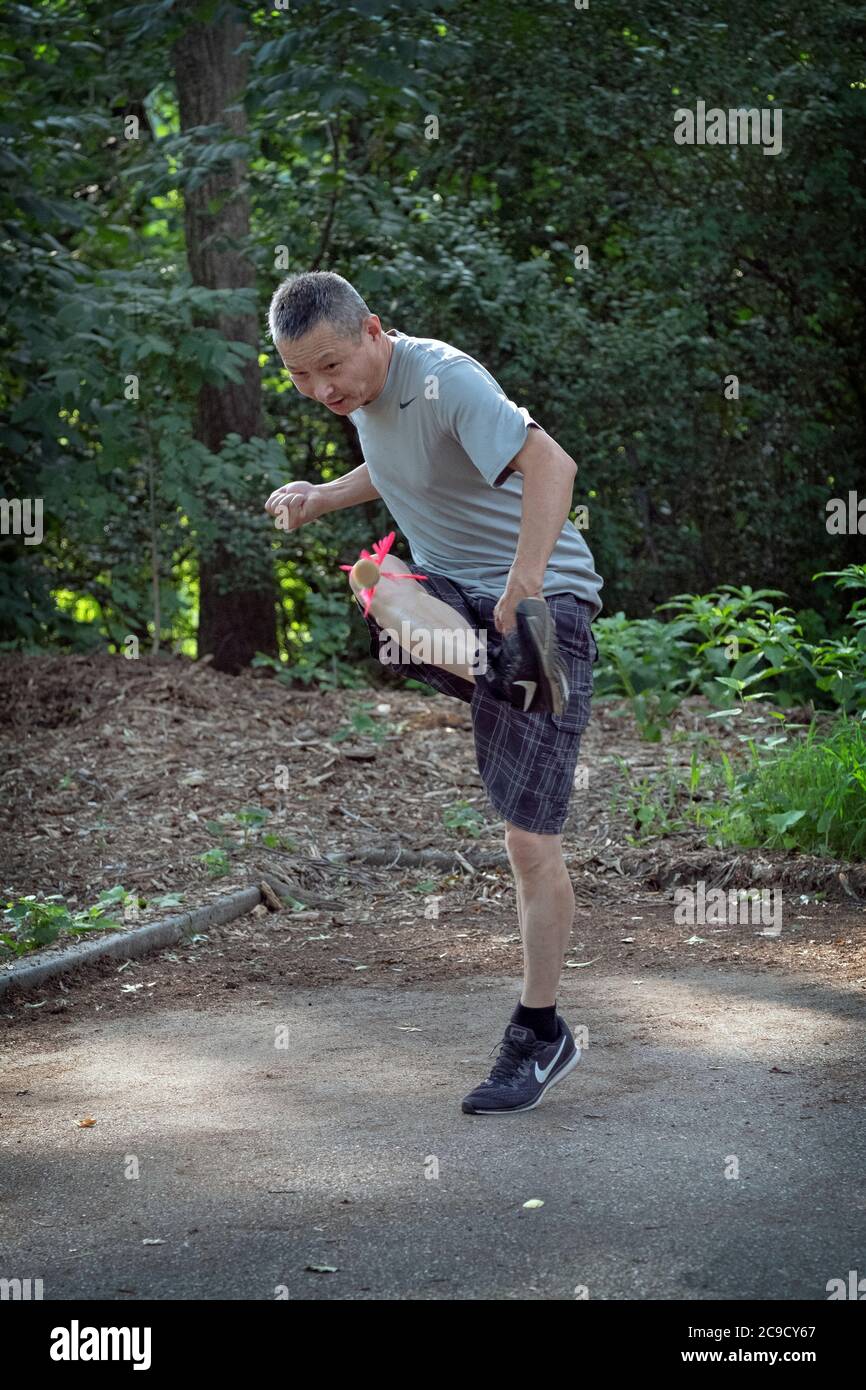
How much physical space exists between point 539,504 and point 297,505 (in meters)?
1.07

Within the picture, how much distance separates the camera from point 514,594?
3570mm

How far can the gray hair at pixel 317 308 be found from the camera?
3.74 metres

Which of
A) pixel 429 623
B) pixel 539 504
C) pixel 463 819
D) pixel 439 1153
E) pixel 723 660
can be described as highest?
pixel 539 504

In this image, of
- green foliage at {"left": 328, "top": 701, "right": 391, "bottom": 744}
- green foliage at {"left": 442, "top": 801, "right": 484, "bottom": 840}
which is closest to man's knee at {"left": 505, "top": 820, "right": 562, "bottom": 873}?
green foliage at {"left": 442, "top": 801, "right": 484, "bottom": 840}

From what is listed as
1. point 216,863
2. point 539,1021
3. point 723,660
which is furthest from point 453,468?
point 723,660

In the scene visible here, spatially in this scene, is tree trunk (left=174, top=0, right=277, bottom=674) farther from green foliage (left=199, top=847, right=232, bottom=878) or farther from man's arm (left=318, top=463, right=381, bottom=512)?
man's arm (left=318, top=463, right=381, bottom=512)

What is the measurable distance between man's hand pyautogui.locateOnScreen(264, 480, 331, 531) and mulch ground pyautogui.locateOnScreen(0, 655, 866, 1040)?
1.77m

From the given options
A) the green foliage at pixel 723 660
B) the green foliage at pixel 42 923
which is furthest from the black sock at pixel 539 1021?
the green foliage at pixel 723 660

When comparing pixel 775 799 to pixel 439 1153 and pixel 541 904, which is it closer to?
pixel 541 904

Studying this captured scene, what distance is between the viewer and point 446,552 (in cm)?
398

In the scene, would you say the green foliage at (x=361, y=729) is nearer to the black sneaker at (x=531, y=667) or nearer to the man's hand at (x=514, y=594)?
the black sneaker at (x=531, y=667)

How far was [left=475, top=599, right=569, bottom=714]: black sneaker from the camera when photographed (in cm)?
355

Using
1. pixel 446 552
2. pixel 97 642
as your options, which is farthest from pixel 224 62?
pixel 446 552

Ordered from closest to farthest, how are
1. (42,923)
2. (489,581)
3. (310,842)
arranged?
(489,581) < (42,923) < (310,842)
